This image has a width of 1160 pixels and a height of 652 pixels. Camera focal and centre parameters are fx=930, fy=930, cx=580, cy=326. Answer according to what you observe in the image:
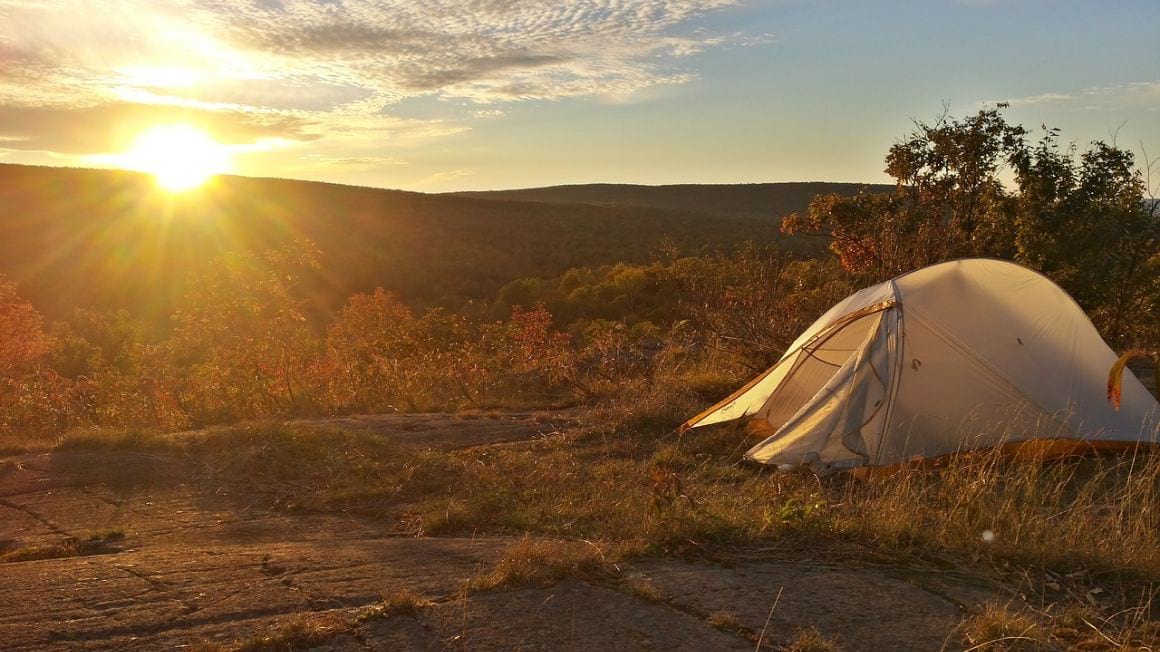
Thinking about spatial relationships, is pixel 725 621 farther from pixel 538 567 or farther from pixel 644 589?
pixel 538 567

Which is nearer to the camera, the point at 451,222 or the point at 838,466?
the point at 838,466

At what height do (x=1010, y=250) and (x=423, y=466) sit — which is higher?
(x=1010, y=250)

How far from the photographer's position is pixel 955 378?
803 cm

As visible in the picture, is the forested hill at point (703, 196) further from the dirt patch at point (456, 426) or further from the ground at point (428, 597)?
the ground at point (428, 597)

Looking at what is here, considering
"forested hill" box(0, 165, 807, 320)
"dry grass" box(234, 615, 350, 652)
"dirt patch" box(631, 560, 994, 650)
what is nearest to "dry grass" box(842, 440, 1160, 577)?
"dirt patch" box(631, 560, 994, 650)

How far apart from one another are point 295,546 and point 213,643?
166cm

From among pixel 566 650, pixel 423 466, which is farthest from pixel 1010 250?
pixel 566 650

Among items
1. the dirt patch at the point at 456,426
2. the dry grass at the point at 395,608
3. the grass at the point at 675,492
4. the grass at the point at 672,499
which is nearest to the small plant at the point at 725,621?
the grass at the point at 672,499

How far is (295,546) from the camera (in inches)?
210

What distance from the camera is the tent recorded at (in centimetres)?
772

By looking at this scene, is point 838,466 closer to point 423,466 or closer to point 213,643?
point 423,466

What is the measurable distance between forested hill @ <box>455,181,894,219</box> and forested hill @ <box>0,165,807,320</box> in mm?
18446

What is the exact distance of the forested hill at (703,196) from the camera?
268 ft

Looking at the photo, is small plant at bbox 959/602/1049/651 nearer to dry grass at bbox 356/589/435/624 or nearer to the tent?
dry grass at bbox 356/589/435/624
